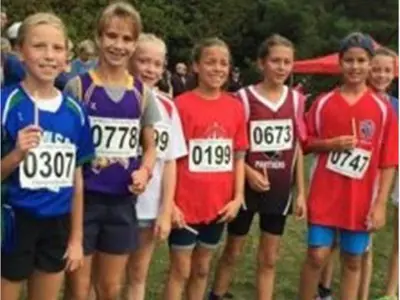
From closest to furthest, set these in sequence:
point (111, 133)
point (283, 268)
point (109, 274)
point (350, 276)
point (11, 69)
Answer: point (111, 133), point (109, 274), point (11, 69), point (350, 276), point (283, 268)

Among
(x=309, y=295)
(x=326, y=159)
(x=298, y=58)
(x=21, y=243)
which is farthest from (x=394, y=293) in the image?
(x=298, y=58)

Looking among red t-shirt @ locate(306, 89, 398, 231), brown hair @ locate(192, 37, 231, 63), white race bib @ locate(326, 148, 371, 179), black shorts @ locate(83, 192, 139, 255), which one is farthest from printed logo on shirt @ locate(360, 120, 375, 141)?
black shorts @ locate(83, 192, 139, 255)

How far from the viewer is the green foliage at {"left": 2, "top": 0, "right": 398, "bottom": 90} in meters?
29.9

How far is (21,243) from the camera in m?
4.48

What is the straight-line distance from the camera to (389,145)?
5992 millimetres

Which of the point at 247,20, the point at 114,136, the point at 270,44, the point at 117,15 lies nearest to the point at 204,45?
the point at 270,44

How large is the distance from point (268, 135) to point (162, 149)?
0.74 meters

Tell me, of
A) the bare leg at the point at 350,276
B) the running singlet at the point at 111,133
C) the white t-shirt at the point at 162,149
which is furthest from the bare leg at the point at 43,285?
the bare leg at the point at 350,276

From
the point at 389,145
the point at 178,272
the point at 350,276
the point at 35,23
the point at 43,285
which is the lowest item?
the point at 350,276

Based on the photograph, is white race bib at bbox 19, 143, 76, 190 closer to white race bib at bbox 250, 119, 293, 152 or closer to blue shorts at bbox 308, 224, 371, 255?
white race bib at bbox 250, 119, 293, 152

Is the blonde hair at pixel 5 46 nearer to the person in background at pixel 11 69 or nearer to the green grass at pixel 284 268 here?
the person in background at pixel 11 69

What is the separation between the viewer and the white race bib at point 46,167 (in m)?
4.46

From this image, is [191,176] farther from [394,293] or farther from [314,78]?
[314,78]

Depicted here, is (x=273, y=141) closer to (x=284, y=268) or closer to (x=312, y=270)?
(x=312, y=270)
